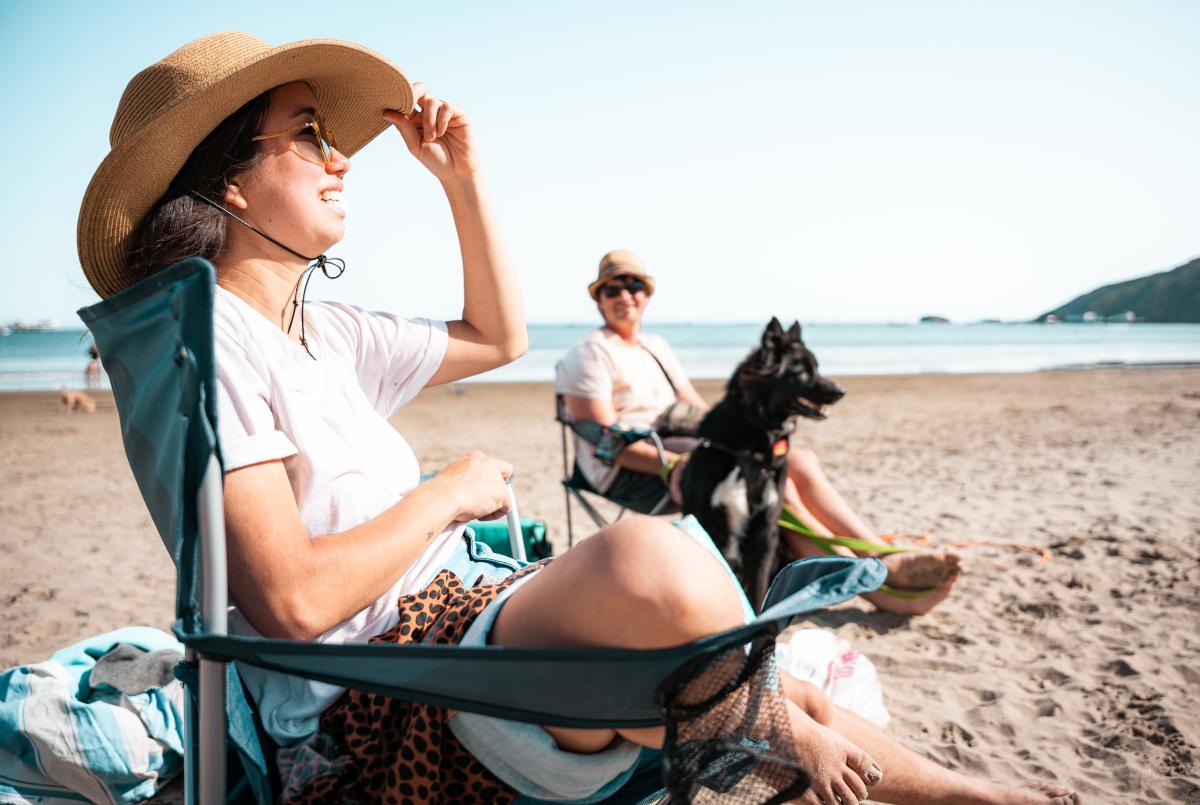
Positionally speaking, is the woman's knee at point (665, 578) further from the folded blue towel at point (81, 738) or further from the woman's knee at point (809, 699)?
the folded blue towel at point (81, 738)

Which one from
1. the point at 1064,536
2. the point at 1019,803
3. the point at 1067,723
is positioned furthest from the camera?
the point at 1064,536

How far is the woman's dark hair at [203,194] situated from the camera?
56.8 inches

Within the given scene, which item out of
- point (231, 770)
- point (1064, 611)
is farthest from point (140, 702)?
point (1064, 611)

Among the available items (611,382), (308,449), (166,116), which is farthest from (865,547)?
(166,116)

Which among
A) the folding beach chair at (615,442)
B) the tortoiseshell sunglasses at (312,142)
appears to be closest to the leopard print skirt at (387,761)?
the tortoiseshell sunglasses at (312,142)

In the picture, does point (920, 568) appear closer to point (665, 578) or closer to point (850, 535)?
point (850, 535)

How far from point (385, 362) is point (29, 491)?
6.54 metres

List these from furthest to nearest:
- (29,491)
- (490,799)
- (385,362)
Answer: (29,491)
(385,362)
(490,799)

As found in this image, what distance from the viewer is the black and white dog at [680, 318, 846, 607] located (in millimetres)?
3457

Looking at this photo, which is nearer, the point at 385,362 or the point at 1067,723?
the point at 385,362

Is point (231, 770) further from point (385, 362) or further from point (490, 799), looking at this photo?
point (385, 362)

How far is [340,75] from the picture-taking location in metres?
1.66

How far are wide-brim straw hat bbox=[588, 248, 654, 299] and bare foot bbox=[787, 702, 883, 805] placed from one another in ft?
10.4

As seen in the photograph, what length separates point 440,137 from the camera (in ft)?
5.96
